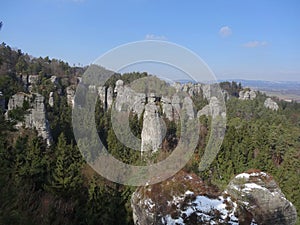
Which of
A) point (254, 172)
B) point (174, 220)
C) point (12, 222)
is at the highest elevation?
point (12, 222)

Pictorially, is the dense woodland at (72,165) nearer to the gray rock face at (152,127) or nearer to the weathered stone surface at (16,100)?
the weathered stone surface at (16,100)

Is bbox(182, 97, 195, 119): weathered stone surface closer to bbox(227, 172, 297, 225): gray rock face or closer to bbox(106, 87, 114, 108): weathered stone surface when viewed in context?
bbox(227, 172, 297, 225): gray rock face

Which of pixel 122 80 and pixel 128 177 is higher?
pixel 122 80

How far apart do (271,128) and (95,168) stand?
20464mm

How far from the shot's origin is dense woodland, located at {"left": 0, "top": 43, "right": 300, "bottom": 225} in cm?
657

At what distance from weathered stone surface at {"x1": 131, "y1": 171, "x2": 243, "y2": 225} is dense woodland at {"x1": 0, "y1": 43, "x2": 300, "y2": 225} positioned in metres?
2.75

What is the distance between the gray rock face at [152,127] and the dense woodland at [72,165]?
751mm

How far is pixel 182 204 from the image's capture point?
Result: 6.79 m

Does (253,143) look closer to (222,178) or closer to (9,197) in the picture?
(222,178)

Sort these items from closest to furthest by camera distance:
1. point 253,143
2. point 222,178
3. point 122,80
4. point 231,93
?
point 222,178 → point 253,143 → point 122,80 → point 231,93

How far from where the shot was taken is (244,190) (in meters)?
11.0

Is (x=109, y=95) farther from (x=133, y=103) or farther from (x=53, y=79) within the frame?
(x=133, y=103)

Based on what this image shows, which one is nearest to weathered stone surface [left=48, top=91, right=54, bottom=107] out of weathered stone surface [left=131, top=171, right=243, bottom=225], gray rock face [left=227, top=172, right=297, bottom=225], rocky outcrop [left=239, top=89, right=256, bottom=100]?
gray rock face [left=227, top=172, right=297, bottom=225]

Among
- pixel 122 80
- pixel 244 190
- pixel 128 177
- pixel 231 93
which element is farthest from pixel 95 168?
pixel 231 93
